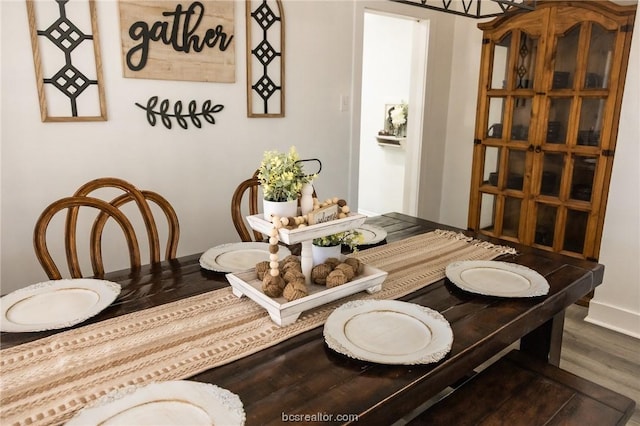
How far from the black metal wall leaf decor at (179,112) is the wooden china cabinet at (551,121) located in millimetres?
1835

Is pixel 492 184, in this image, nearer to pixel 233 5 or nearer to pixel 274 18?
pixel 274 18

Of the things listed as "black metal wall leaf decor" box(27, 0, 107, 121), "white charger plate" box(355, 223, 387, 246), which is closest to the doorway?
"white charger plate" box(355, 223, 387, 246)

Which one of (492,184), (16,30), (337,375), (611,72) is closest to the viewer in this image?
(337,375)

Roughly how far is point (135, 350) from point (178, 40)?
73.3 inches

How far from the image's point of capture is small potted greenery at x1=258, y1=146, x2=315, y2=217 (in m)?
1.24

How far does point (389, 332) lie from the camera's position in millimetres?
1128

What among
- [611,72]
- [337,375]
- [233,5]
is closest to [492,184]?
[611,72]

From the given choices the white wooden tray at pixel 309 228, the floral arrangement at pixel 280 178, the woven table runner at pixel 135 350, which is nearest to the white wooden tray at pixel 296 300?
the woven table runner at pixel 135 350

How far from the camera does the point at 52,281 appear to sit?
1393mm

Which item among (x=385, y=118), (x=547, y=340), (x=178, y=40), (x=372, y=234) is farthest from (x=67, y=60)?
(x=385, y=118)

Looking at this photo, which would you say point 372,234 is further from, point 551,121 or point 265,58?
point 551,121

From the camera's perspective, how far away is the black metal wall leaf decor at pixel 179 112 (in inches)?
95.0

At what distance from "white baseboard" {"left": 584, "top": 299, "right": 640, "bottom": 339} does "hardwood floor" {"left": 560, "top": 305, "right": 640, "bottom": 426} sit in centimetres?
4

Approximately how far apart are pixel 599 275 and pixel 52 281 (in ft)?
6.04
